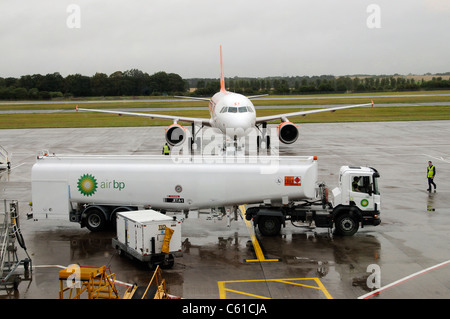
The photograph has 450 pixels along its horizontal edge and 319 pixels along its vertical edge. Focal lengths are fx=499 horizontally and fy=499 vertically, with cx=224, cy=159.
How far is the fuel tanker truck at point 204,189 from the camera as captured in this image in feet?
63.8

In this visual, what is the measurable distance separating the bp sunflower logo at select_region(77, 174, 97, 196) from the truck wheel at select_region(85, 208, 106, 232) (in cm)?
75

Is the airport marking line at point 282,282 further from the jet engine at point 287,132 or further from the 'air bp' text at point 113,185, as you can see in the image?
the jet engine at point 287,132

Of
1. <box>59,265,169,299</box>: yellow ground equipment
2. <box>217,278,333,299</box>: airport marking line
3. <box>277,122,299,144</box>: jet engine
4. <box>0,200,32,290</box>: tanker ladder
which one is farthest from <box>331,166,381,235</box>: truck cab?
<box>277,122,299,144</box>: jet engine

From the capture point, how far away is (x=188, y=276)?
50.8 feet

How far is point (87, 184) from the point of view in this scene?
20.4 metres

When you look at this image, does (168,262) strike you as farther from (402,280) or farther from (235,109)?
(235,109)

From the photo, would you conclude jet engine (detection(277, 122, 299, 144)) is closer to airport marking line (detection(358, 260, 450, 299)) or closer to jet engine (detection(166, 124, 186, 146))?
jet engine (detection(166, 124, 186, 146))

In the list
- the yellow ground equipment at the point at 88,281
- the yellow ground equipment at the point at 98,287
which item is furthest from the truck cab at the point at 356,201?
the yellow ground equipment at the point at 88,281

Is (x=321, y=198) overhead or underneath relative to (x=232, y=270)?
overhead
